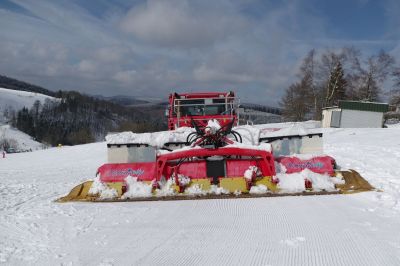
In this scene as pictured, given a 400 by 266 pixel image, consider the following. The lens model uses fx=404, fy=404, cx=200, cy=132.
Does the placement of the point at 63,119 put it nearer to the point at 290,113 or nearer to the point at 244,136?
the point at 290,113

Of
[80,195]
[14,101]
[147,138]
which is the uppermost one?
[147,138]

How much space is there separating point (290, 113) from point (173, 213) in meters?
55.7

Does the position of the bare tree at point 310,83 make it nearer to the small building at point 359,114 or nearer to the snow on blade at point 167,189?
the small building at point 359,114

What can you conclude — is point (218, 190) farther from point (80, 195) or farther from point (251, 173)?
point (80, 195)

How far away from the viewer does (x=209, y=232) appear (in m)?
4.73

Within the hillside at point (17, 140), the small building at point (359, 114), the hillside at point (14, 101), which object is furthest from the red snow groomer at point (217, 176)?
the hillside at point (14, 101)

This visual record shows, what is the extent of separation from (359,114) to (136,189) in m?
39.2

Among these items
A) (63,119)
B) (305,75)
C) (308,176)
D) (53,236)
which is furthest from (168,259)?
(63,119)

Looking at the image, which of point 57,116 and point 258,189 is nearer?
point 258,189

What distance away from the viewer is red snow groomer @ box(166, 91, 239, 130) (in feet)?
39.2

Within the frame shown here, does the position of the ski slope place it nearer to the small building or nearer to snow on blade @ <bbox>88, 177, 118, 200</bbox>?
snow on blade @ <bbox>88, 177, 118, 200</bbox>

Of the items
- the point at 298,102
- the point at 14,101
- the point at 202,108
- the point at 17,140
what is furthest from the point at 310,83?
the point at 14,101

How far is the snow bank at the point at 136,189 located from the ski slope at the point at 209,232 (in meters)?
0.27

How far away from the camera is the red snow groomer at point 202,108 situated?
1195 cm
